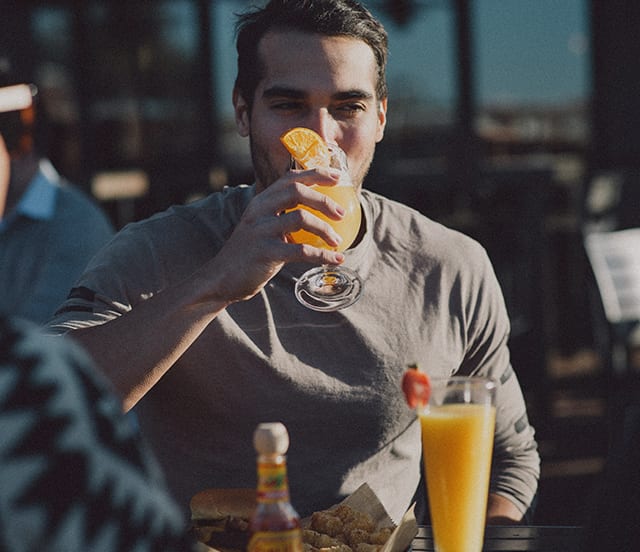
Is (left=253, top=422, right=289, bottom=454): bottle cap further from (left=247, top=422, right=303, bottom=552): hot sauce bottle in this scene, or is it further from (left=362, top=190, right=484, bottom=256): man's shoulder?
(left=362, top=190, right=484, bottom=256): man's shoulder

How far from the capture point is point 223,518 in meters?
1.50

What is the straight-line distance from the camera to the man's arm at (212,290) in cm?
166

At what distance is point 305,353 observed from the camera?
1.96m

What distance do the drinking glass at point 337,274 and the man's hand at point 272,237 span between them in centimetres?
13

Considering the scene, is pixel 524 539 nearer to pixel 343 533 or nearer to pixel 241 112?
pixel 343 533

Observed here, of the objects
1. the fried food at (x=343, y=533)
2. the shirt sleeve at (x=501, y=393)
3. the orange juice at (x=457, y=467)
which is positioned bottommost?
the shirt sleeve at (x=501, y=393)

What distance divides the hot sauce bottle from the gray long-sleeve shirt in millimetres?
847

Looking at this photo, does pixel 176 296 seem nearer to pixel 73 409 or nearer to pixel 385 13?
pixel 73 409

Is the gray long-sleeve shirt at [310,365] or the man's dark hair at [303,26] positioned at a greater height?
the man's dark hair at [303,26]

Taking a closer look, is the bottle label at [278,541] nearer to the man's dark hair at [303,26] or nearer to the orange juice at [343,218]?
the orange juice at [343,218]

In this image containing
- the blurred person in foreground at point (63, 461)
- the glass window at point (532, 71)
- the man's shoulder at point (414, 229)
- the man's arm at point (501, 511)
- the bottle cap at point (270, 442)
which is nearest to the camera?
the blurred person in foreground at point (63, 461)

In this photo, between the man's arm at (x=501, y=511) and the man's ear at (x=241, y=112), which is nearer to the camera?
the man's arm at (x=501, y=511)

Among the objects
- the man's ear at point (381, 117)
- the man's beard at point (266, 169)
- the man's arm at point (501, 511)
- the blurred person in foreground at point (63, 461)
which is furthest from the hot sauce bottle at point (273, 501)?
the man's ear at point (381, 117)

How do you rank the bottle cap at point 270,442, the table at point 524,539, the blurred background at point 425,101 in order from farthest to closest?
the blurred background at point 425,101 → the table at point 524,539 → the bottle cap at point 270,442
